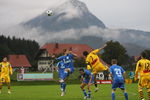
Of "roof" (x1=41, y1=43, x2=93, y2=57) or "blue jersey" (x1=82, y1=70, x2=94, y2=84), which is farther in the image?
"roof" (x1=41, y1=43, x2=93, y2=57)

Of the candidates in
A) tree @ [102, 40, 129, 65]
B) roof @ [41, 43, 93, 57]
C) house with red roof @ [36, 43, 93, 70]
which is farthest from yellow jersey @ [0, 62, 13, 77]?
house with red roof @ [36, 43, 93, 70]

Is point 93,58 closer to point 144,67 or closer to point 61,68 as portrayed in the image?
point 61,68

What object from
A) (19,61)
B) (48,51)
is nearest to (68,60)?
(19,61)

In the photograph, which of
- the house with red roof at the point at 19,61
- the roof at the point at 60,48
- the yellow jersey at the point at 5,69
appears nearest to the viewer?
the yellow jersey at the point at 5,69

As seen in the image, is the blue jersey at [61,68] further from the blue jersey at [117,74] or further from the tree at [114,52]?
the tree at [114,52]

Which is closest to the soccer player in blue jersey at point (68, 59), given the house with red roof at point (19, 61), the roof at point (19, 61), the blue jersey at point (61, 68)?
the blue jersey at point (61, 68)

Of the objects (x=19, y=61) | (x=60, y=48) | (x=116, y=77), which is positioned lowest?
(x=116, y=77)

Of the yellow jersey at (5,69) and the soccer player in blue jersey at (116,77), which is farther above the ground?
the yellow jersey at (5,69)

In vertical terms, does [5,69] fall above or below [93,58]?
below

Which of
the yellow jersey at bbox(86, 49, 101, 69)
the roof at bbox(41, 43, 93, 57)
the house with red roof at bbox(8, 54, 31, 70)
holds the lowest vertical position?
the yellow jersey at bbox(86, 49, 101, 69)

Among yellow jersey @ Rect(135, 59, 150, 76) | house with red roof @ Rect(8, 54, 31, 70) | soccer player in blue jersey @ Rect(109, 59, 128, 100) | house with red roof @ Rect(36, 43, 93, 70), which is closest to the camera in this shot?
soccer player in blue jersey @ Rect(109, 59, 128, 100)

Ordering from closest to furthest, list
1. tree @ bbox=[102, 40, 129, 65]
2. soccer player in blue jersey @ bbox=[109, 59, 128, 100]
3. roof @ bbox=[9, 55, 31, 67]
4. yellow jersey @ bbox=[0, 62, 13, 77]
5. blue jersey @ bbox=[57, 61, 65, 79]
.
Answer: soccer player in blue jersey @ bbox=[109, 59, 128, 100] < blue jersey @ bbox=[57, 61, 65, 79] < yellow jersey @ bbox=[0, 62, 13, 77] < tree @ bbox=[102, 40, 129, 65] < roof @ bbox=[9, 55, 31, 67]

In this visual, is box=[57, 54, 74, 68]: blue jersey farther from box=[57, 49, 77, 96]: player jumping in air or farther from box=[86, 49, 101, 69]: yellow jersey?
box=[86, 49, 101, 69]: yellow jersey

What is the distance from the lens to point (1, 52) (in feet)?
499
